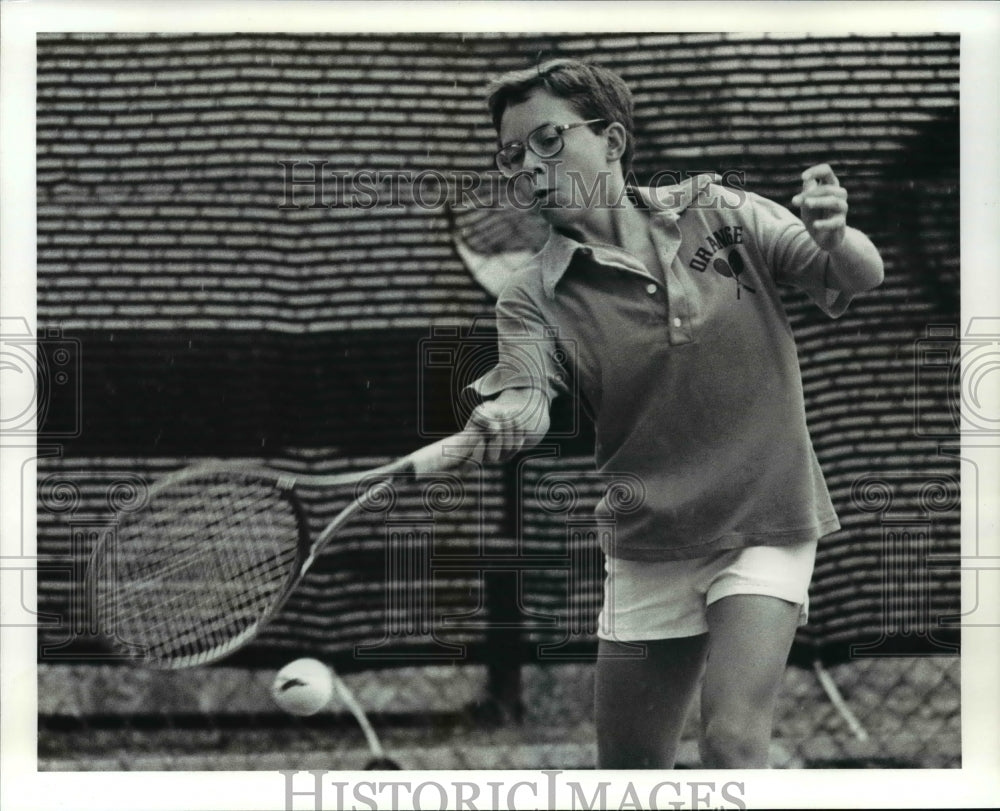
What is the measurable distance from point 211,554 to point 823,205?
80.9 inches

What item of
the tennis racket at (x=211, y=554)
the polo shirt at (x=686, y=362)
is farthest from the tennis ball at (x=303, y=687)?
the polo shirt at (x=686, y=362)

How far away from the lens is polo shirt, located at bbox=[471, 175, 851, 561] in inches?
169

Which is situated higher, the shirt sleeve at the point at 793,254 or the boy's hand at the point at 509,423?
the shirt sleeve at the point at 793,254

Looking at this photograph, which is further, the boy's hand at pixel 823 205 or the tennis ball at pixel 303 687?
the tennis ball at pixel 303 687

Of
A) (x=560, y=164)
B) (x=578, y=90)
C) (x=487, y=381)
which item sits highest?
(x=578, y=90)

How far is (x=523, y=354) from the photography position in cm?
433

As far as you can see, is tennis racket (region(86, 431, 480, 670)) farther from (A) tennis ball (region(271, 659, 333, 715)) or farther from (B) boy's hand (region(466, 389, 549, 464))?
(A) tennis ball (region(271, 659, 333, 715))

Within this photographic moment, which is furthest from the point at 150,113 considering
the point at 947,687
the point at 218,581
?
the point at 947,687

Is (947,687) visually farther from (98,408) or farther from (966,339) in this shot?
(98,408)

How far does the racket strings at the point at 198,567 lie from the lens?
4.34m

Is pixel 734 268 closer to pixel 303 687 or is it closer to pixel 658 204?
pixel 658 204

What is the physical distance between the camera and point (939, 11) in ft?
14.4

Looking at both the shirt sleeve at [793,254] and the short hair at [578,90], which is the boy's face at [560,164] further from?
the shirt sleeve at [793,254]

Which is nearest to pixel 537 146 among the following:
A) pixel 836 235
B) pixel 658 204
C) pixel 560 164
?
pixel 560 164
